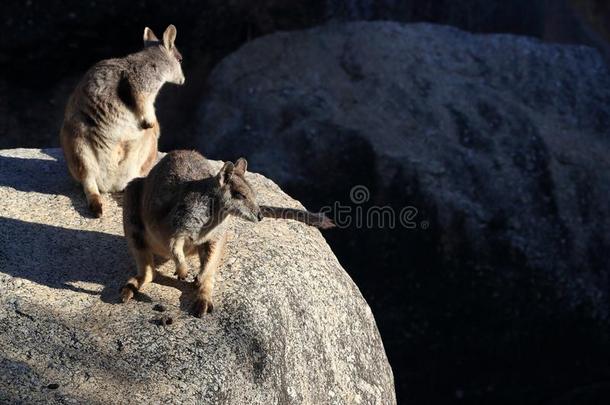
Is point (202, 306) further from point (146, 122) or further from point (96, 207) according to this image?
point (146, 122)

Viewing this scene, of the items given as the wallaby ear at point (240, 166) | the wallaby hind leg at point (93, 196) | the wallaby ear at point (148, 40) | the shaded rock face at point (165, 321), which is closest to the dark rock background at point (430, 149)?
the wallaby ear at point (148, 40)

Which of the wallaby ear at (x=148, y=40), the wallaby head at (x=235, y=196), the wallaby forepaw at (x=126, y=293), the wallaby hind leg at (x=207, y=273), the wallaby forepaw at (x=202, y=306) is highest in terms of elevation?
the wallaby ear at (x=148, y=40)

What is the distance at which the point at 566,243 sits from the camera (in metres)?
11.4

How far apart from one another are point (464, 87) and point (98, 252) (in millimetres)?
6944

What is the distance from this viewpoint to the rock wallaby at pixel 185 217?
645cm

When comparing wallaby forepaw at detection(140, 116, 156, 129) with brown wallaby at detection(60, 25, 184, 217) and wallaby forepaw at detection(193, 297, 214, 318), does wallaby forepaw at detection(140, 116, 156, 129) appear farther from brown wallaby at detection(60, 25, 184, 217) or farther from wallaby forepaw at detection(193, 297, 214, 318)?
wallaby forepaw at detection(193, 297, 214, 318)

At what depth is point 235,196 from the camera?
6.57 metres

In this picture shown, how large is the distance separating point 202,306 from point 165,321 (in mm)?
266

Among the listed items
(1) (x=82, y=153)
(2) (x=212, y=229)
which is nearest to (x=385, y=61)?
(1) (x=82, y=153)

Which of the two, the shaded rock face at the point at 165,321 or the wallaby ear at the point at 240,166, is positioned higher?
the wallaby ear at the point at 240,166

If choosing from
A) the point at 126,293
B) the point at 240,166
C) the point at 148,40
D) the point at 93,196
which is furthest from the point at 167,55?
the point at 126,293

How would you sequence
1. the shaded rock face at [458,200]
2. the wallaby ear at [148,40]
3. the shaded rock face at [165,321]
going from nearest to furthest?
the shaded rock face at [165,321]
the wallaby ear at [148,40]
the shaded rock face at [458,200]

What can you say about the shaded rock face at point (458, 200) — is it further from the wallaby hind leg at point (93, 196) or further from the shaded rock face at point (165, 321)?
the wallaby hind leg at point (93, 196)

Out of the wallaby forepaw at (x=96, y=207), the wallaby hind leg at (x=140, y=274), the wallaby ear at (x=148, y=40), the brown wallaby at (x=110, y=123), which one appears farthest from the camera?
the wallaby ear at (x=148, y=40)
